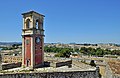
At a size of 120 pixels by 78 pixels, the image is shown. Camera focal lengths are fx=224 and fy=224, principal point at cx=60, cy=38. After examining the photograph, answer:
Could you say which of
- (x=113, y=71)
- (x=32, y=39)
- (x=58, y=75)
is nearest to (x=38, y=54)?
(x=32, y=39)

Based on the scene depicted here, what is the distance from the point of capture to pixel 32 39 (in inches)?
823

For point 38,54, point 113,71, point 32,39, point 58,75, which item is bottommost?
point 58,75

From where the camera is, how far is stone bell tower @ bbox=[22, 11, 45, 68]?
21.0 metres

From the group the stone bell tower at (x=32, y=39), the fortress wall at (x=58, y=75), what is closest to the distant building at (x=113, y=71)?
the fortress wall at (x=58, y=75)

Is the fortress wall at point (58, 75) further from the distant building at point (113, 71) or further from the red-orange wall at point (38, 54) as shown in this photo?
the red-orange wall at point (38, 54)

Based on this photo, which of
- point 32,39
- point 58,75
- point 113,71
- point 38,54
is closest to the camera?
point 113,71

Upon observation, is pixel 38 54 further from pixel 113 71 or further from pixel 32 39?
pixel 113 71

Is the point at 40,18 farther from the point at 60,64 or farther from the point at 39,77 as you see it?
the point at 39,77

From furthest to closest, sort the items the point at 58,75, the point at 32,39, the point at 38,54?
the point at 38,54 → the point at 32,39 → the point at 58,75

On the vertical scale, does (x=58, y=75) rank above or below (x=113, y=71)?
below

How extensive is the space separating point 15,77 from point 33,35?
31.1ft

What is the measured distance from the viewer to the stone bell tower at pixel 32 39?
A: 2095 cm

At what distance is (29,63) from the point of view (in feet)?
69.7

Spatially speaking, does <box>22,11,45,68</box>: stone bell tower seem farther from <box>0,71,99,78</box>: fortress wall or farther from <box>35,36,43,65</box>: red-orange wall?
<box>0,71,99,78</box>: fortress wall
